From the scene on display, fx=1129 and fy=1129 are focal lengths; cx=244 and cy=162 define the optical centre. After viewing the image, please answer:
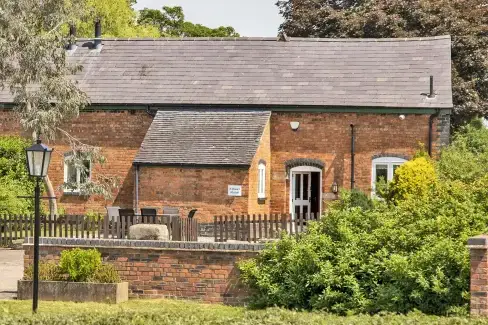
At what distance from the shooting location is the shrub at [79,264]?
2023cm

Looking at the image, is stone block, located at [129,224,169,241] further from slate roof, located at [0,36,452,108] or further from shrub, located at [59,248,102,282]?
slate roof, located at [0,36,452,108]

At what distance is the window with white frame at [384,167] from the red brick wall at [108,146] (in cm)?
734

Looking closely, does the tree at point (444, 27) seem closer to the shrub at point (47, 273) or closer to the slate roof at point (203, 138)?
the slate roof at point (203, 138)

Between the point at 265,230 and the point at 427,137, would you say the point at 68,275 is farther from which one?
the point at 427,137

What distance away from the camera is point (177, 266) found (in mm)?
20562

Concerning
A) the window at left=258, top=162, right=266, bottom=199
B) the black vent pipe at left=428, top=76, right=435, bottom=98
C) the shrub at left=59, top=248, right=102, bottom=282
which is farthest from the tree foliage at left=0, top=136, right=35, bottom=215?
the shrub at left=59, top=248, right=102, bottom=282

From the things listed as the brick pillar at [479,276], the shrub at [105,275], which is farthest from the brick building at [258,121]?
the brick pillar at [479,276]

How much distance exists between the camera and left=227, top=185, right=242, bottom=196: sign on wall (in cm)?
3300

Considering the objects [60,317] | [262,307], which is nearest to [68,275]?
[262,307]

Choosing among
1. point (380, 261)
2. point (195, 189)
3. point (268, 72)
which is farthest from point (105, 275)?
point (268, 72)

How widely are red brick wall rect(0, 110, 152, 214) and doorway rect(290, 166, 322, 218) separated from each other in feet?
16.5

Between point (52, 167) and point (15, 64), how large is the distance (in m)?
3.61

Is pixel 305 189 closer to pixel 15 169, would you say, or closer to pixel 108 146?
pixel 108 146

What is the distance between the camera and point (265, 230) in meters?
22.7
